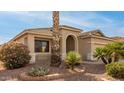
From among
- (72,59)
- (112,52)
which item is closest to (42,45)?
(72,59)

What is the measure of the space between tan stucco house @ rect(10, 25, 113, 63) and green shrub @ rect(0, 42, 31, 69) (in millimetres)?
423

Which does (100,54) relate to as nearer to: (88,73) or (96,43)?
(96,43)

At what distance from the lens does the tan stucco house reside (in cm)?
1000

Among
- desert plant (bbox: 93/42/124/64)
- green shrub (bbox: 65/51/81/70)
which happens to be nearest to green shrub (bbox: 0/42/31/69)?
green shrub (bbox: 65/51/81/70)

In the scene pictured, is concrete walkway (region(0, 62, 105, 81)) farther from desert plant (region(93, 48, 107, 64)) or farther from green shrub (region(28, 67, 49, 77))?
green shrub (region(28, 67, 49, 77))

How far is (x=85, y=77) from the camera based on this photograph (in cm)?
827

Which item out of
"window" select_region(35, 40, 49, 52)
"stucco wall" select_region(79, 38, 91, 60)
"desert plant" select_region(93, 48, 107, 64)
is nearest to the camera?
"desert plant" select_region(93, 48, 107, 64)

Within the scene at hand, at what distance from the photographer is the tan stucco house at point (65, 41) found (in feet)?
32.8

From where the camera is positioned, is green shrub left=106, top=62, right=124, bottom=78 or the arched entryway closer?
green shrub left=106, top=62, right=124, bottom=78

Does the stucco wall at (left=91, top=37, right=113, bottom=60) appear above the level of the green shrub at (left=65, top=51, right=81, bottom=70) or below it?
above

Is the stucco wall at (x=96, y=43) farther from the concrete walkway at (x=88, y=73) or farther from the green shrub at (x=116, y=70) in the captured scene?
the green shrub at (x=116, y=70)

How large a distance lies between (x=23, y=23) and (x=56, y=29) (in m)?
1.60

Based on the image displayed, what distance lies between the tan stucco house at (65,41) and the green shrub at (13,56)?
16.7 inches
